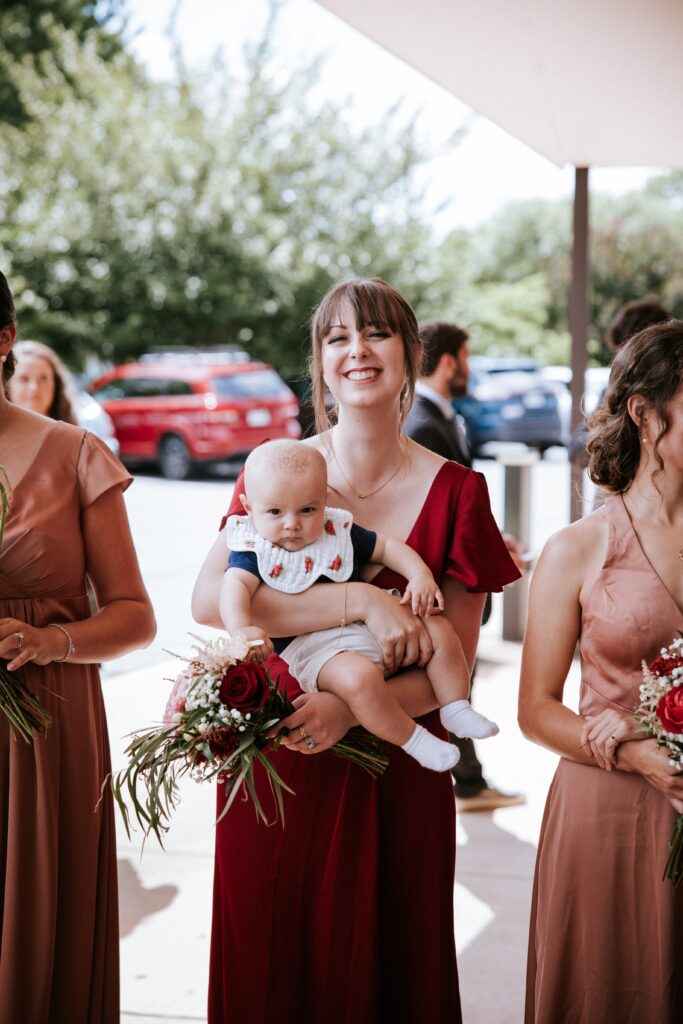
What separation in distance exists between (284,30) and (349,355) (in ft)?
84.0

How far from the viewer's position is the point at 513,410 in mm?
20359

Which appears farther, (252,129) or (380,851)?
(252,129)

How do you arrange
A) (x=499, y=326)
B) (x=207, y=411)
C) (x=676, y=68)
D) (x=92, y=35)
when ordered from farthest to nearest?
(x=499, y=326), (x=92, y=35), (x=207, y=411), (x=676, y=68)

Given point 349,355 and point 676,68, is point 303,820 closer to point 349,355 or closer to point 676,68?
point 349,355

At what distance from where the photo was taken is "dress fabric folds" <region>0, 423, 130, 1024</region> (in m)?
2.55

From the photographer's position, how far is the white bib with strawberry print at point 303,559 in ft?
7.73

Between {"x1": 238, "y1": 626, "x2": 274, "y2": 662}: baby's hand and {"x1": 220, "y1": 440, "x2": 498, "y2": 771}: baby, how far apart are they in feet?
0.14

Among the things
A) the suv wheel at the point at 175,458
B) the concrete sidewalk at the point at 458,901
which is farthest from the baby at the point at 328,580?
the suv wheel at the point at 175,458

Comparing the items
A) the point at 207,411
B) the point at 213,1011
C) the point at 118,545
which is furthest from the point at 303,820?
the point at 207,411

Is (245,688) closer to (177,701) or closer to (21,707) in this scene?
A: (177,701)

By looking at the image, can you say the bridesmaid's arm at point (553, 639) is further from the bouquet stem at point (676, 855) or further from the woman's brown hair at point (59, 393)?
the woman's brown hair at point (59, 393)

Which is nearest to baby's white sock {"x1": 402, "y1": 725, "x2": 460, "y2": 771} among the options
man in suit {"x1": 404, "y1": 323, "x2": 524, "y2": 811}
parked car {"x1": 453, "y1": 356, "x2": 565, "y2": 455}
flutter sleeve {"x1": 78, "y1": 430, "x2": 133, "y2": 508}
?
flutter sleeve {"x1": 78, "y1": 430, "x2": 133, "y2": 508}

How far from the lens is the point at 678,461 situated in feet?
7.91

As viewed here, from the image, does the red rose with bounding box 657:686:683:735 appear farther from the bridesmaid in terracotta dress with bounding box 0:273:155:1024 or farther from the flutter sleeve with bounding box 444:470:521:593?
the bridesmaid in terracotta dress with bounding box 0:273:155:1024
